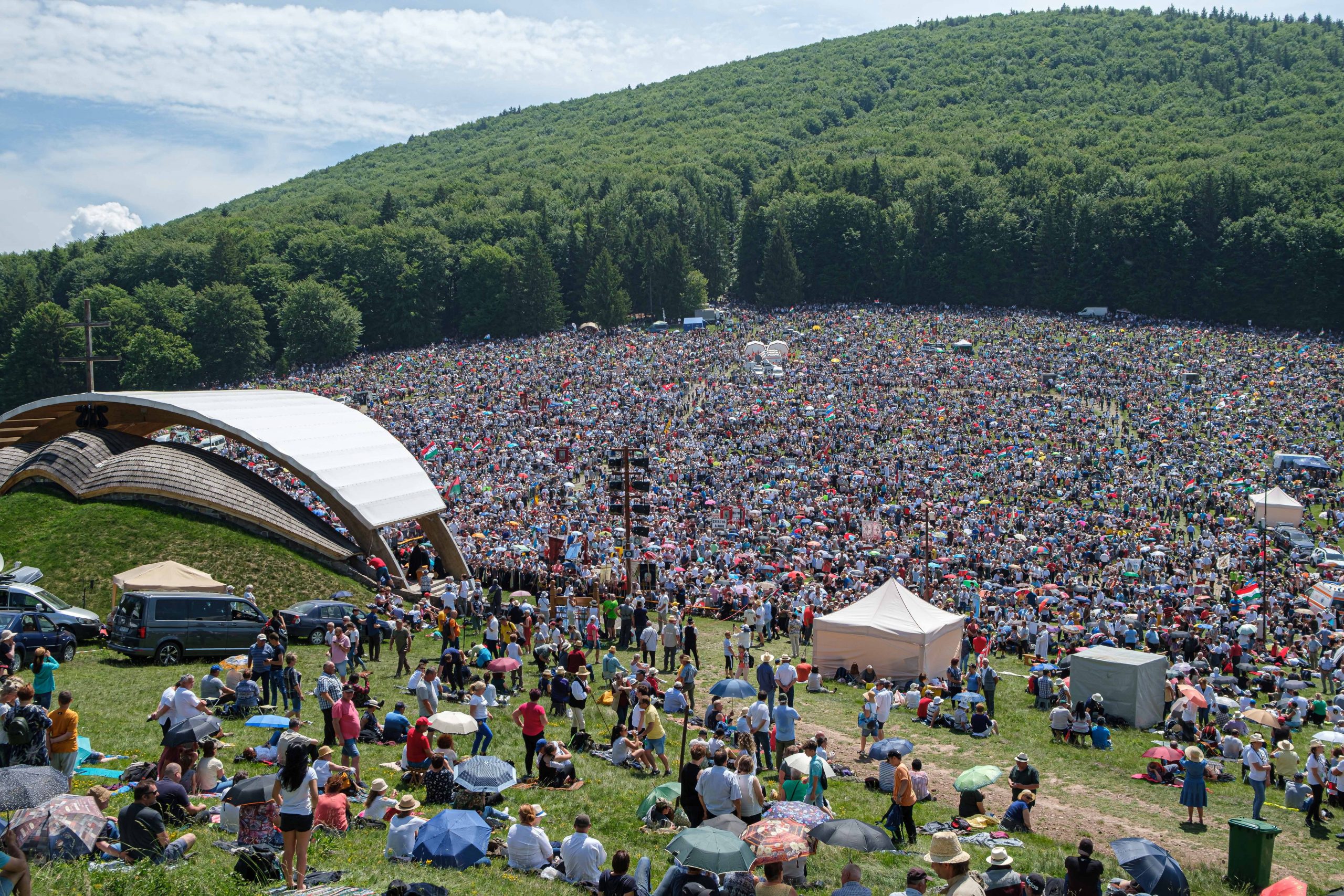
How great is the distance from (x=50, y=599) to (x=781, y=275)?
87.4 meters

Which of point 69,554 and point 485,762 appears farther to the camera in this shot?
point 69,554

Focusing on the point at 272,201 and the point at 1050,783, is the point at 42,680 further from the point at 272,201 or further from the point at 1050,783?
the point at 272,201

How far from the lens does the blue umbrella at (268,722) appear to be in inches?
547

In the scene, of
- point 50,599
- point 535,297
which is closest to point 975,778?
point 50,599

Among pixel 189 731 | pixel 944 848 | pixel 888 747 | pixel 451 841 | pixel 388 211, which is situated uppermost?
pixel 388 211

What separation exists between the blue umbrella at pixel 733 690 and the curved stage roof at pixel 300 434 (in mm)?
13301

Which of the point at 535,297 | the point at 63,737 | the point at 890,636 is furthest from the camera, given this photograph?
the point at 535,297

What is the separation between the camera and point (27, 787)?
31.7 feet

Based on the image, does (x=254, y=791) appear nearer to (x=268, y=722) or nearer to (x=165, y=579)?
(x=268, y=722)

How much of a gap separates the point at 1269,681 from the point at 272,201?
19896 cm

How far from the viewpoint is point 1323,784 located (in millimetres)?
14828

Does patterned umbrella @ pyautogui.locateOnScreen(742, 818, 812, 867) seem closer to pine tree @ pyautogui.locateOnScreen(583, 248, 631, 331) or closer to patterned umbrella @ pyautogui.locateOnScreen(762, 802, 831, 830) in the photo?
patterned umbrella @ pyautogui.locateOnScreen(762, 802, 831, 830)

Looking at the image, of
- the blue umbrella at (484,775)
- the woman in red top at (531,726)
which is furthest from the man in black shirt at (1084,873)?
the woman in red top at (531,726)

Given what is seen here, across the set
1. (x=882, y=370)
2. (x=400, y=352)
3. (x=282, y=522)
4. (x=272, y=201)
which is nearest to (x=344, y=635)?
(x=282, y=522)
